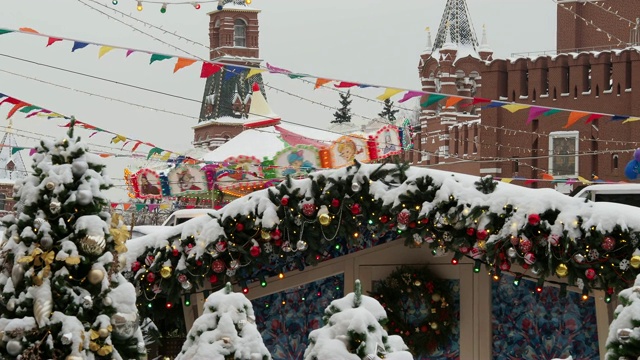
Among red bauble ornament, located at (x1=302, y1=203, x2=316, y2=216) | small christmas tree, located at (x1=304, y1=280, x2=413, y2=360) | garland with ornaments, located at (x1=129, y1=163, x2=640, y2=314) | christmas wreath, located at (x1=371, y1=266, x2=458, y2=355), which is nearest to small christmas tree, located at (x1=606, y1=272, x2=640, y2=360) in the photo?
small christmas tree, located at (x1=304, y1=280, x2=413, y2=360)

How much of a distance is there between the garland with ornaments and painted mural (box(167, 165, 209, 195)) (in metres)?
32.4

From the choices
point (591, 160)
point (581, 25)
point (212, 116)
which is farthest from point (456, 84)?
point (212, 116)

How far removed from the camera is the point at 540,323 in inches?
487

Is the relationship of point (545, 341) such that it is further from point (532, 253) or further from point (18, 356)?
point (18, 356)

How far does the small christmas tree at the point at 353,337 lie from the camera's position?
867 cm

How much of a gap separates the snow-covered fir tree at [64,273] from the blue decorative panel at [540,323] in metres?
3.80

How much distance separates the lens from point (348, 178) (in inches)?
485

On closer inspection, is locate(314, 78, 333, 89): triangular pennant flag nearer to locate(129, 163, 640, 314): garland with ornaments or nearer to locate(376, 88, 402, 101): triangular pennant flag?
locate(376, 88, 402, 101): triangular pennant flag

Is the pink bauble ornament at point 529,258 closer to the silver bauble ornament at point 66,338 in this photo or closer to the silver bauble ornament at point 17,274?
the silver bauble ornament at point 66,338

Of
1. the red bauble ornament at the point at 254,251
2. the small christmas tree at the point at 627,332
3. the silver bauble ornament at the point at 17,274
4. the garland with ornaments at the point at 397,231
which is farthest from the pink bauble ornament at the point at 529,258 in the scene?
the silver bauble ornament at the point at 17,274

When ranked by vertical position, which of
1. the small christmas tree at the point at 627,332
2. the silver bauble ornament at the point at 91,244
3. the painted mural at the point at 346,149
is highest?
the painted mural at the point at 346,149

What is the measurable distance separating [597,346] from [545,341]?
44 centimetres

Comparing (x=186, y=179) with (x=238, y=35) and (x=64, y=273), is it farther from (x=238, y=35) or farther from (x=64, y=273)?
(x=238, y=35)

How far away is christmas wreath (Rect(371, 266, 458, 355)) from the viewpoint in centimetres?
1248
